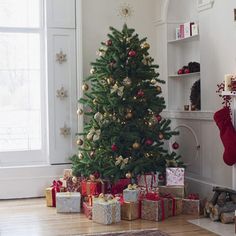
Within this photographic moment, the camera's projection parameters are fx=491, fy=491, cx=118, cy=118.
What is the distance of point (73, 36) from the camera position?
593 cm

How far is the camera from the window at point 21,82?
5.79m

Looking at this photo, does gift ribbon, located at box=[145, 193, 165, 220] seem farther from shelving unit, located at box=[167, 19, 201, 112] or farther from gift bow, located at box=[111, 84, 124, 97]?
shelving unit, located at box=[167, 19, 201, 112]

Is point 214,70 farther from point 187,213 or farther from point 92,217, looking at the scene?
point 92,217

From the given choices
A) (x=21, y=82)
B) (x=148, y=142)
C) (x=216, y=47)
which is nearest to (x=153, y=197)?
(x=148, y=142)

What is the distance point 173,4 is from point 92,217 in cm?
295

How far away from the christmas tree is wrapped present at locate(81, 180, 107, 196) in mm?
91

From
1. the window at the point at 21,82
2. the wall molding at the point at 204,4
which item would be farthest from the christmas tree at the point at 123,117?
the window at the point at 21,82

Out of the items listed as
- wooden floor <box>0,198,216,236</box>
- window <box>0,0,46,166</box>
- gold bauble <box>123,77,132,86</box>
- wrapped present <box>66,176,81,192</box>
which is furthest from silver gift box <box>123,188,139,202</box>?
window <box>0,0,46,166</box>

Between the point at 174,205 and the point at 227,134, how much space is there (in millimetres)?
872

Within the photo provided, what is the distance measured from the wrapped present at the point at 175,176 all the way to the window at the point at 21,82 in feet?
5.60

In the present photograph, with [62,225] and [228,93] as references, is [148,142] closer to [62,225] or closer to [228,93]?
[228,93]

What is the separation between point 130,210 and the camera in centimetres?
459

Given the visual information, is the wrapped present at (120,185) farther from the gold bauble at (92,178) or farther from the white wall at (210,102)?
the white wall at (210,102)

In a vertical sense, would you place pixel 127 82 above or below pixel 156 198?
above
